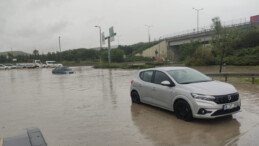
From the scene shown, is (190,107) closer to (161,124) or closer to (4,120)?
(161,124)

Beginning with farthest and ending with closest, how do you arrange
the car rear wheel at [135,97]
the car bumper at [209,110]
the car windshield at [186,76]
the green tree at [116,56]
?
1. the green tree at [116,56]
2. the car rear wheel at [135,97]
3. the car windshield at [186,76]
4. the car bumper at [209,110]

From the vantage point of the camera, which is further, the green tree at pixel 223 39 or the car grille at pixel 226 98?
the green tree at pixel 223 39

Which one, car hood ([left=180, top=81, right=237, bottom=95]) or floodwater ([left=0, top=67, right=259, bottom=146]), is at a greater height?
car hood ([left=180, top=81, right=237, bottom=95])

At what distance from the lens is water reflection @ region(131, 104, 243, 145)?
17.3 ft

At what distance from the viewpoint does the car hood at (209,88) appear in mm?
6247

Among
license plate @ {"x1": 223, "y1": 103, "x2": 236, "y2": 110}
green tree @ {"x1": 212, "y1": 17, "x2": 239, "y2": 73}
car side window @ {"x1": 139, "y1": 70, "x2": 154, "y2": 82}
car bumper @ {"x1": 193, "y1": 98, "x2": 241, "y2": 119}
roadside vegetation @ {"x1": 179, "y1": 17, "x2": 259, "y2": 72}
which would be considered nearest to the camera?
car bumper @ {"x1": 193, "y1": 98, "x2": 241, "y2": 119}

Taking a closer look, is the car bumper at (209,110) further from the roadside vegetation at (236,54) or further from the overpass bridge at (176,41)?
the overpass bridge at (176,41)

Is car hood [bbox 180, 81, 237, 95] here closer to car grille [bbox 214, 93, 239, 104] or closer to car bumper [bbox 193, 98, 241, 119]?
car grille [bbox 214, 93, 239, 104]

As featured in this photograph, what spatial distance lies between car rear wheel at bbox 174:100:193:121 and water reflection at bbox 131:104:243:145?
A: 0.49 ft

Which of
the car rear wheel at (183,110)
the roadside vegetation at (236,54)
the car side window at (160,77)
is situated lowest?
the car rear wheel at (183,110)

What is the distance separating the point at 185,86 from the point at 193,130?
1.38 meters

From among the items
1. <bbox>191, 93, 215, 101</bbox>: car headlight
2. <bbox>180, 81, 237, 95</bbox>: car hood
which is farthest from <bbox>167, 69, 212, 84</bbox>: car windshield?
<bbox>191, 93, 215, 101</bbox>: car headlight

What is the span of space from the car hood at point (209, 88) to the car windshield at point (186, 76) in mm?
357

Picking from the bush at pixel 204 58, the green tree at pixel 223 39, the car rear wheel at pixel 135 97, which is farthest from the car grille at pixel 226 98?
the bush at pixel 204 58
